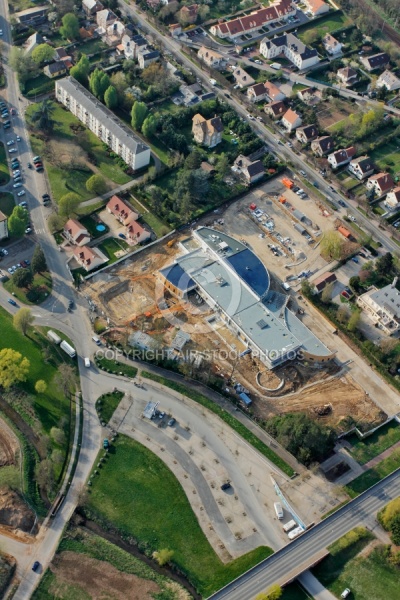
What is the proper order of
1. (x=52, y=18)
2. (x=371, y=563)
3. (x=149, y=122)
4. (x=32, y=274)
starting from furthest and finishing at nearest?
(x=52, y=18) → (x=149, y=122) → (x=32, y=274) → (x=371, y=563)

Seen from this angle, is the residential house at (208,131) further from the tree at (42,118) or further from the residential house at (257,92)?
the tree at (42,118)

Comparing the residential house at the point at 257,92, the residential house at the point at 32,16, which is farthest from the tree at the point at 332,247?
the residential house at the point at 32,16

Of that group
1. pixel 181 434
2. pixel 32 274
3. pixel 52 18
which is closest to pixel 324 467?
pixel 181 434

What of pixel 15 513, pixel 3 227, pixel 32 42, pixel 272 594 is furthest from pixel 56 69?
pixel 272 594

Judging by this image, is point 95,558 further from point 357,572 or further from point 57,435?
point 357,572

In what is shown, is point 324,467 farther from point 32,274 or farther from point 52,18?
point 52,18

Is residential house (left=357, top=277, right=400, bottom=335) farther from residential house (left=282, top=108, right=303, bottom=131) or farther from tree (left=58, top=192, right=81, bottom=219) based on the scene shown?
tree (left=58, top=192, right=81, bottom=219)
